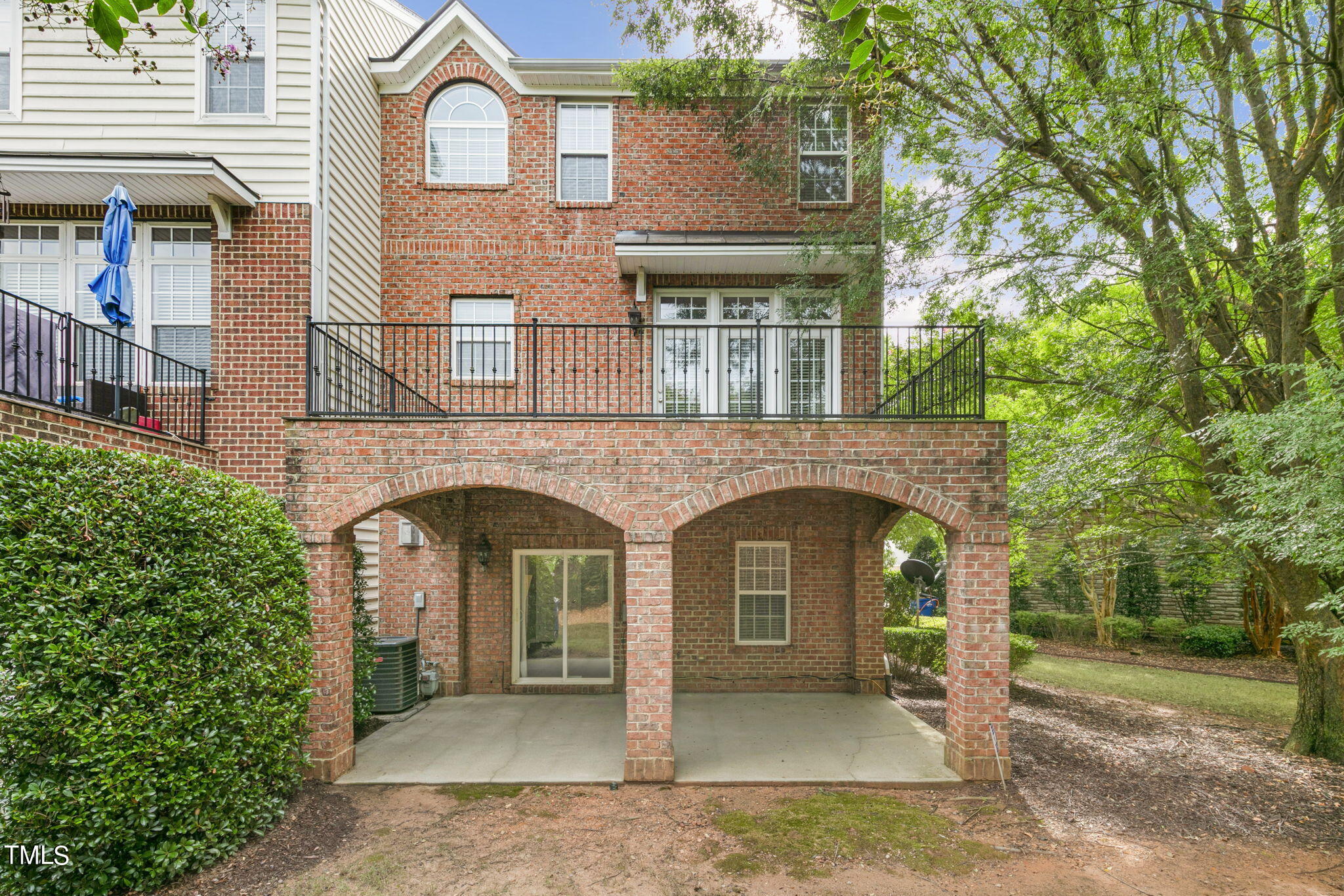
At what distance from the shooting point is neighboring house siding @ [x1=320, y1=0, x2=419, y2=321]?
8102 millimetres

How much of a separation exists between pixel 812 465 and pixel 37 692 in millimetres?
5963

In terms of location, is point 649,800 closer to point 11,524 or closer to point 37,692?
point 37,692

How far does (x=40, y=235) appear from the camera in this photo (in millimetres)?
7629

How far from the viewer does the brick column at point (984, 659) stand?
6.22 metres

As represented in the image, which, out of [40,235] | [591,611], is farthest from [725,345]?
[40,235]

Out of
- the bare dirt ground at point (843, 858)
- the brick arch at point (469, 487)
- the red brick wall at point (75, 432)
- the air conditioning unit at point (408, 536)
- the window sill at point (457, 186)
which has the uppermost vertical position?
the window sill at point (457, 186)

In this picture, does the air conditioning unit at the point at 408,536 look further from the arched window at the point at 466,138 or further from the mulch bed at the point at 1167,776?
the mulch bed at the point at 1167,776

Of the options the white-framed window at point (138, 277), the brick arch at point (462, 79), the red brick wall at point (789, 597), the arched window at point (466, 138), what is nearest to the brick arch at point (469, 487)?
the white-framed window at point (138, 277)

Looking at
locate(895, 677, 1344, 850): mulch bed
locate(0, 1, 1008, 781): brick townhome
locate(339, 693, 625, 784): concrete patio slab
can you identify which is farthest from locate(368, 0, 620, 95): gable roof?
locate(895, 677, 1344, 850): mulch bed

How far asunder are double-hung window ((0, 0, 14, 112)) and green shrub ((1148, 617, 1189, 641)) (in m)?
21.6

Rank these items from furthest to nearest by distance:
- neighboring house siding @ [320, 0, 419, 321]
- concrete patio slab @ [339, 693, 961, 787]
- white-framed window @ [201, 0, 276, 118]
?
neighboring house siding @ [320, 0, 419, 321] < white-framed window @ [201, 0, 276, 118] < concrete patio slab @ [339, 693, 961, 787]

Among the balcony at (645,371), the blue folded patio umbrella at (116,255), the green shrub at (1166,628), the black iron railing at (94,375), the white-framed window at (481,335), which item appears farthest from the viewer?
the green shrub at (1166,628)

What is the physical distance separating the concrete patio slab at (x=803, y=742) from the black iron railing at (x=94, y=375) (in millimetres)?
6402

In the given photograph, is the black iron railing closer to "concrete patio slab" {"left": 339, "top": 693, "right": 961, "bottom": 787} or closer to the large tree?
"concrete patio slab" {"left": 339, "top": 693, "right": 961, "bottom": 787}
